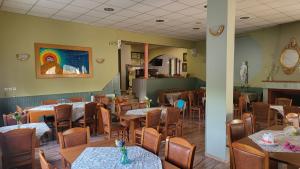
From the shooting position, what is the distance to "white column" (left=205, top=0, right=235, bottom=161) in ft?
10.6

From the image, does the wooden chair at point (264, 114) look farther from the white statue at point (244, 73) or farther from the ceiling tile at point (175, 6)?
the white statue at point (244, 73)

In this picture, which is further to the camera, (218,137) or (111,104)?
(111,104)

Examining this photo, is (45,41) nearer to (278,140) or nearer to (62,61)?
(62,61)

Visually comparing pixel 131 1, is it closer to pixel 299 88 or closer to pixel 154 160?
Answer: pixel 154 160

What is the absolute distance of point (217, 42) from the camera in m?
3.35

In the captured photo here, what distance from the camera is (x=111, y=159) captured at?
72.4 inches

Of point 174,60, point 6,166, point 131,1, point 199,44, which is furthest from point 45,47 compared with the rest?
point 174,60

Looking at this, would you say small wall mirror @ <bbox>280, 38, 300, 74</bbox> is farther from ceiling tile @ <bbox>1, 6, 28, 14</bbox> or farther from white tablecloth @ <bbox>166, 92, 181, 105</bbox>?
ceiling tile @ <bbox>1, 6, 28, 14</bbox>

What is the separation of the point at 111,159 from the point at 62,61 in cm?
462

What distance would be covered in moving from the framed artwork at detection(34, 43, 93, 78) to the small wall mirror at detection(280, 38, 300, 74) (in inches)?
245

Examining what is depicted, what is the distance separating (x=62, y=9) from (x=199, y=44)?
6420 millimetres

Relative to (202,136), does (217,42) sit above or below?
above

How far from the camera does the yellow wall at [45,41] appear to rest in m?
4.80

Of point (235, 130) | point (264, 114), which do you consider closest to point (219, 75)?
point (235, 130)
